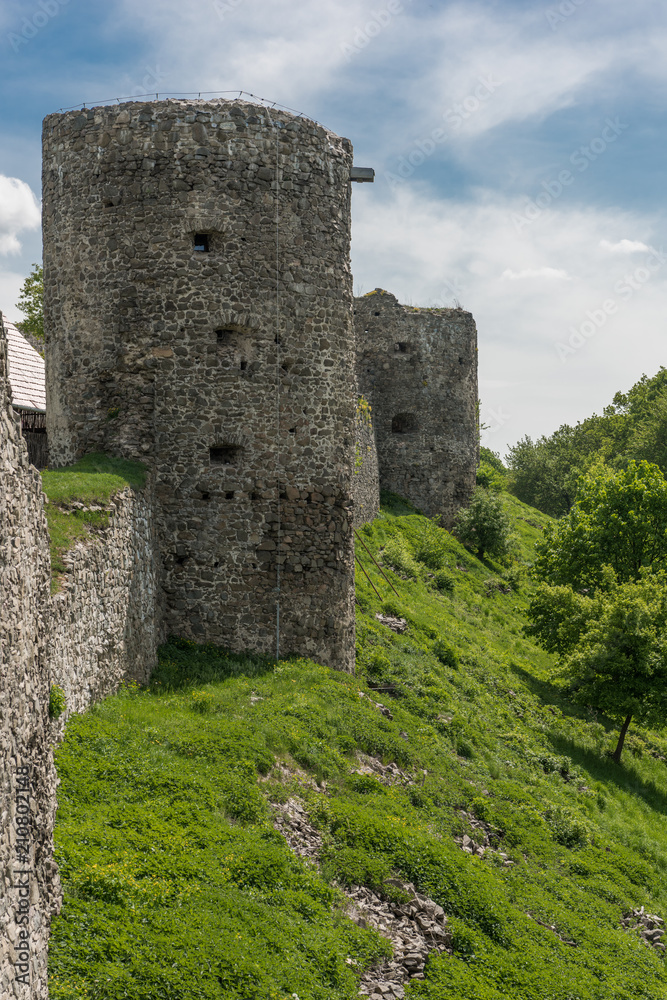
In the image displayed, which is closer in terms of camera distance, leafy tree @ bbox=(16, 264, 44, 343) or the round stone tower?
the round stone tower

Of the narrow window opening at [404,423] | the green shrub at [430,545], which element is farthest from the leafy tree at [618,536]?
the narrow window opening at [404,423]

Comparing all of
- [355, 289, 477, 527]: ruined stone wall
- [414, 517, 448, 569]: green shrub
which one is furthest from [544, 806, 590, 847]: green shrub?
[355, 289, 477, 527]: ruined stone wall

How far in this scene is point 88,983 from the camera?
6082mm

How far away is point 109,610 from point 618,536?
655 inches

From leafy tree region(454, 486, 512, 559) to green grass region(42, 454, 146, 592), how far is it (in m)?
18.1

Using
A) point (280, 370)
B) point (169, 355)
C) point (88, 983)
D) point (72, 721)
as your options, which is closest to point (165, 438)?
point (169, 355)

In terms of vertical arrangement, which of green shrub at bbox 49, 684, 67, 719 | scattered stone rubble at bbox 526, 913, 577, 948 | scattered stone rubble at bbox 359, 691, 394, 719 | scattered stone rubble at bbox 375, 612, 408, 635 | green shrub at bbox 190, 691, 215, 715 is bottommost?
scattered stone rubble at bbox 526, 913, 577, 948

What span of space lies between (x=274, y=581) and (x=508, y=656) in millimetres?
9882

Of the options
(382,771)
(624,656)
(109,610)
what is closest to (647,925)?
(382,771)

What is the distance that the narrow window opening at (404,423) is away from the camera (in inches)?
1182

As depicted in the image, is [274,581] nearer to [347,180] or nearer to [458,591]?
[347,180]

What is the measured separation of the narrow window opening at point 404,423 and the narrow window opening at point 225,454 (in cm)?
1671

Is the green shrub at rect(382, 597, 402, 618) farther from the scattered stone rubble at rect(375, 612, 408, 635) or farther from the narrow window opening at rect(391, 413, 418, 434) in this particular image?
the narrow window opening at rect(391, 413, 418, 434)

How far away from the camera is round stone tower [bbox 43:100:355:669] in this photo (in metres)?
13.3
